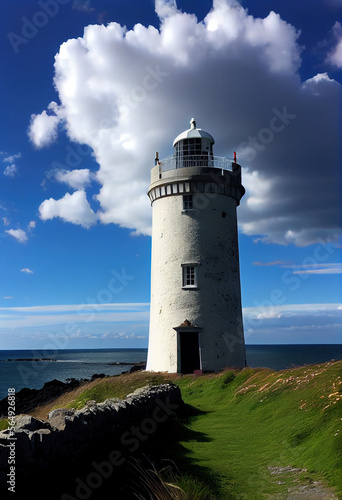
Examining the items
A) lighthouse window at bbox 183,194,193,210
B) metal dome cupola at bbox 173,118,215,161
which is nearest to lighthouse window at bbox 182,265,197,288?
lighthouse window at bbox 183,194,193,210

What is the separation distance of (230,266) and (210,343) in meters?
4.93

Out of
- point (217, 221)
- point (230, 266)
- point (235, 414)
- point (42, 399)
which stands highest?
point (217, 221)

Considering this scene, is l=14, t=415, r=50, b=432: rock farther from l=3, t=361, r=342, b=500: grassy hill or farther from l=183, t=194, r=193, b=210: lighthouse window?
l=183, t=194, r=193, b=210: lighthouse window

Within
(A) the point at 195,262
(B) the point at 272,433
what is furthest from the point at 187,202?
(B) the point at 272,433

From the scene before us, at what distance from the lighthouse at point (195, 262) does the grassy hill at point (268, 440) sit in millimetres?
8906

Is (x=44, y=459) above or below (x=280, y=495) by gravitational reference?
above

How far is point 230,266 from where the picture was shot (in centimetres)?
2680

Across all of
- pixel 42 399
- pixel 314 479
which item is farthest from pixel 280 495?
pixel 42 399

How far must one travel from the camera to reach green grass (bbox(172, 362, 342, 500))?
750 centimetres

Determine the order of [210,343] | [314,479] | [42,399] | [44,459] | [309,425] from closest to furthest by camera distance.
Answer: [44,459] < [314,479] < [309,425] < [210,343] < [42,399]

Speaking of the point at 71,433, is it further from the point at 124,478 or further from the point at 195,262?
the point at 195,262

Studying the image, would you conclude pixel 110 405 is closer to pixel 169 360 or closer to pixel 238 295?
pixel 169 360

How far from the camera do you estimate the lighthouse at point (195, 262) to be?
25203 mm

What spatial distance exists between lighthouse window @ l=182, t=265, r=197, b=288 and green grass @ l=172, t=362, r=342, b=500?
1035 cm
